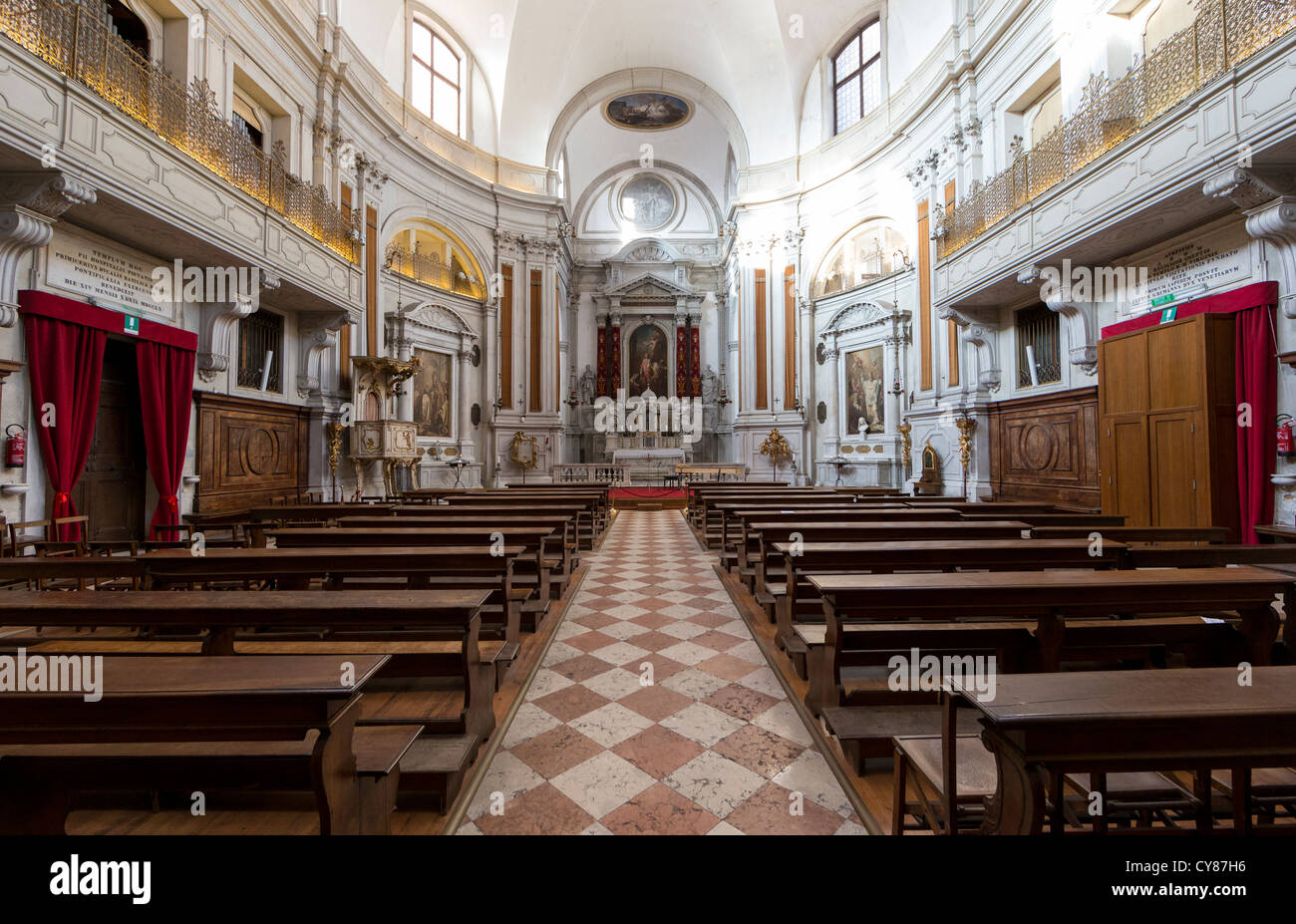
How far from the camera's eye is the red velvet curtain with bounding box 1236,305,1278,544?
5.24 metres

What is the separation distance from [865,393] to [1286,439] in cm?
971

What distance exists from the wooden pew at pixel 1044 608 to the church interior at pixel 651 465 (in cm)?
2

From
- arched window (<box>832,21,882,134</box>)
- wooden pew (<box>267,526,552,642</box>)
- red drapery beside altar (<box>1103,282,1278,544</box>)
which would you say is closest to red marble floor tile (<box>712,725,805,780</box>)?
wooden pew (<box>267,526,552,642</box>)

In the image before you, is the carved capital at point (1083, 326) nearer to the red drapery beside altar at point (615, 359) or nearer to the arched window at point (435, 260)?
the arched window at point (435, 260)

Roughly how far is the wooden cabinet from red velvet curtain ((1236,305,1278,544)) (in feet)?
0.51

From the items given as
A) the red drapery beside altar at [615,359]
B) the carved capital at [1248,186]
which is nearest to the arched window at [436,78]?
the red drapery beside altar at [615,359]

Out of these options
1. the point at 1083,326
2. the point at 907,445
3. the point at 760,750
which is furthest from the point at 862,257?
the point at 760,750

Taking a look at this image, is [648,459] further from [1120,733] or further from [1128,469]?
[1120,733]

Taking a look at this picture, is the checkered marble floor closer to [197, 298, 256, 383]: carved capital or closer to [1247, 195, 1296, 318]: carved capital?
[1247, 195, 1296, 318]: carved capital

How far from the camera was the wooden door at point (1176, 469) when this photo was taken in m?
5.73

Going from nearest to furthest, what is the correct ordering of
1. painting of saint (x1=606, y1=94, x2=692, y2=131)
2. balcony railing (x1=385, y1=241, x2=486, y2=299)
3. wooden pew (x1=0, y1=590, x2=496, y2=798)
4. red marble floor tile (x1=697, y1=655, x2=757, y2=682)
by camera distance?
wooden pew (x1=0, y1=590, x2=496, y2=798), red marble floor tile (x1=697, y1=655, x2=757, y2=682), balcony railing (x1=385, y1=241, x2=486, y2=299), painting of saint (x1=606, y1=94, x2=692, y2=131)

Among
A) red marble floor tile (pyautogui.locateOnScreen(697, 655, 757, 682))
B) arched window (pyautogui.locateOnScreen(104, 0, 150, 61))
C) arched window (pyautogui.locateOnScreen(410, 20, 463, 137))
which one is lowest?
red marble floor tile (pyautogui.locateOnScreen(697, 655, 757, 682))
